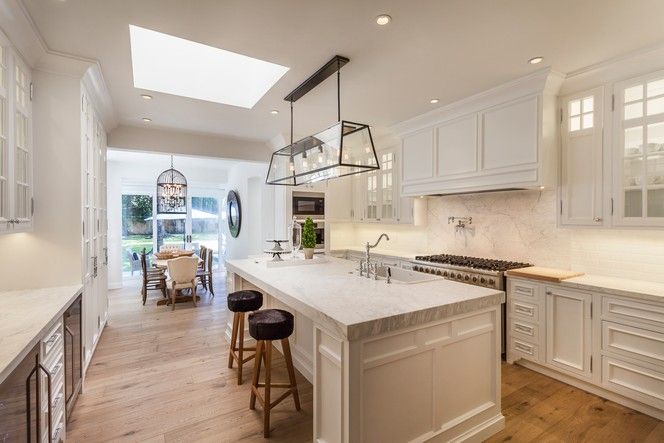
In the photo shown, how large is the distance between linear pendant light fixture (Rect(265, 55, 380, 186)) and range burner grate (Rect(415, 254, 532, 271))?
1.62 metres

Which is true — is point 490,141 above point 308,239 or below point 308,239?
above

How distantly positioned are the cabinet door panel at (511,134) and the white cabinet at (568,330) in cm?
119

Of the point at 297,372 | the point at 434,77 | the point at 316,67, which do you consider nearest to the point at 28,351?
the point at 297,372

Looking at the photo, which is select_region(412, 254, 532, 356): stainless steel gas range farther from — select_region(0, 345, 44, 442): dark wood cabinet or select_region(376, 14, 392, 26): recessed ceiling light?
select_region(0, 345, 44, 442): dark wood cabinet

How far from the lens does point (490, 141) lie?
10.6 ft

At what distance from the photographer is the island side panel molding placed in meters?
1.67

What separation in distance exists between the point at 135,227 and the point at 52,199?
5.55 m

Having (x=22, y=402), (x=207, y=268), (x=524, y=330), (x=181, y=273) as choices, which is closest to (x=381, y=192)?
(x=524, y=330)

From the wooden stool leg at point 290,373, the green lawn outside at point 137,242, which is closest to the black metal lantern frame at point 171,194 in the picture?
the green lawn outside at point 137,242

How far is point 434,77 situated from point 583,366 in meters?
2.69

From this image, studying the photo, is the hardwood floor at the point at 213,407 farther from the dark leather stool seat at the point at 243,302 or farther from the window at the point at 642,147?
the window at the point at 642,147

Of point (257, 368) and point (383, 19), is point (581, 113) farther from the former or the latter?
point (257, 368)

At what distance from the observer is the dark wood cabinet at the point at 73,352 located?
2.15 m

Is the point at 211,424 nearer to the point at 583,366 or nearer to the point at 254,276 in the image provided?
the point at 254,276
